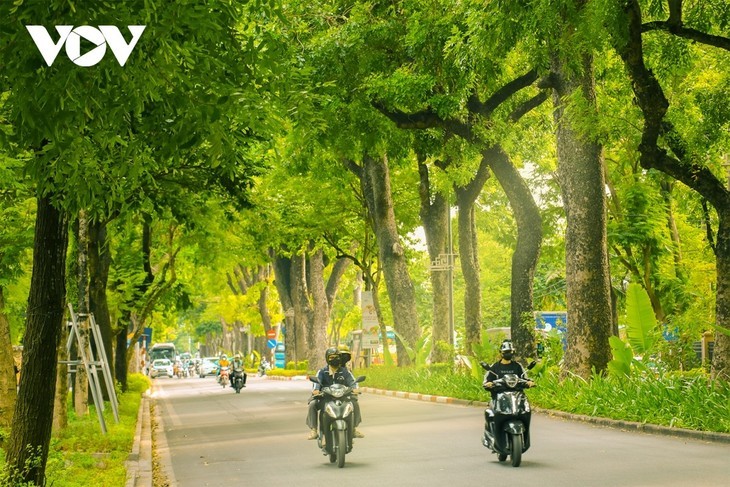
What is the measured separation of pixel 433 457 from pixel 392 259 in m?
21.3

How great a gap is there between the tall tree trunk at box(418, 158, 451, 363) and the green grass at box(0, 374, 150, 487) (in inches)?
547

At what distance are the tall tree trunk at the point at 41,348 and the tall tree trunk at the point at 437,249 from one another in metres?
23.1

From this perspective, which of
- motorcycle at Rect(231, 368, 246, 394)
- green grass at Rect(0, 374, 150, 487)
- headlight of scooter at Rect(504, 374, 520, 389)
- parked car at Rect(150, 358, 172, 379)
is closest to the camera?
green grass at Rect(0, 374, 150, 487)

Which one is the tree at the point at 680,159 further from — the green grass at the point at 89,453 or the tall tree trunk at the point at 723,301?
the green grass at the point at 89,453

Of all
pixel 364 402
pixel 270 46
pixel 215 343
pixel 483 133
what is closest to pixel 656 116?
pixel 483 133

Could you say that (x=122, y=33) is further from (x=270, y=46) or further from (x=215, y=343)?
(x=215, y=343)

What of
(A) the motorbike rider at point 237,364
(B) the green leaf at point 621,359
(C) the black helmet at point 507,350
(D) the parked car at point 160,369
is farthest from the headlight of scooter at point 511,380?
(D) the parked car at point 160,369

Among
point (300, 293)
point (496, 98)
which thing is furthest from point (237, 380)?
point (496, 98)

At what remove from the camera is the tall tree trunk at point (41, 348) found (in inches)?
412

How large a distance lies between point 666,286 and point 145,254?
16483 mm

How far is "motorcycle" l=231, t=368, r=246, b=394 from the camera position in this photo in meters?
42.9
